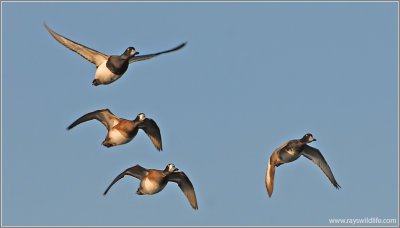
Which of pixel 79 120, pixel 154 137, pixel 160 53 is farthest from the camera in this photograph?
pixel 154 137

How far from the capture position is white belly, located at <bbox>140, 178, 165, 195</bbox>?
27505 mm

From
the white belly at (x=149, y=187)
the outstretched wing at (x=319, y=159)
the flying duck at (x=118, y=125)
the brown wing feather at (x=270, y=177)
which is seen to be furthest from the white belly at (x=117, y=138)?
the outstretched wing at (x=319, y=159)

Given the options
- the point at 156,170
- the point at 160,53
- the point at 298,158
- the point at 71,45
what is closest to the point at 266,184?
the point at 298,158

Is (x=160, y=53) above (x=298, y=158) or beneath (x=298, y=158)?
above

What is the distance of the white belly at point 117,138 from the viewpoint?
2741cm

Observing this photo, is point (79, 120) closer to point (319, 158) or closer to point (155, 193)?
point (155, 193)

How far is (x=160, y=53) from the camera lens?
26094 mm

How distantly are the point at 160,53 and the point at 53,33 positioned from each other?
167 inches

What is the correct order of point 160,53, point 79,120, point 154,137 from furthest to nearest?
point 154,137
point 79,120
point 160,53

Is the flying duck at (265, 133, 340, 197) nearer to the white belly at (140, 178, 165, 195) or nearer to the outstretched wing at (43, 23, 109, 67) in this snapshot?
the white belly at (140, 178, 165, 195)

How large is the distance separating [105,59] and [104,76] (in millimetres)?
876

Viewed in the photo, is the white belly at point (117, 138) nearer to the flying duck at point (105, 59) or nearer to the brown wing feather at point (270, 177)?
the flying duck at point (105, 59)

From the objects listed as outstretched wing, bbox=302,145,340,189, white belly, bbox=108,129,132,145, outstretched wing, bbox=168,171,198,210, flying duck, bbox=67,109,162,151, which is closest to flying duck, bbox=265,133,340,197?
outstretched wing, bbox=302,145,340,189

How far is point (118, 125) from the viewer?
91.0 feet
